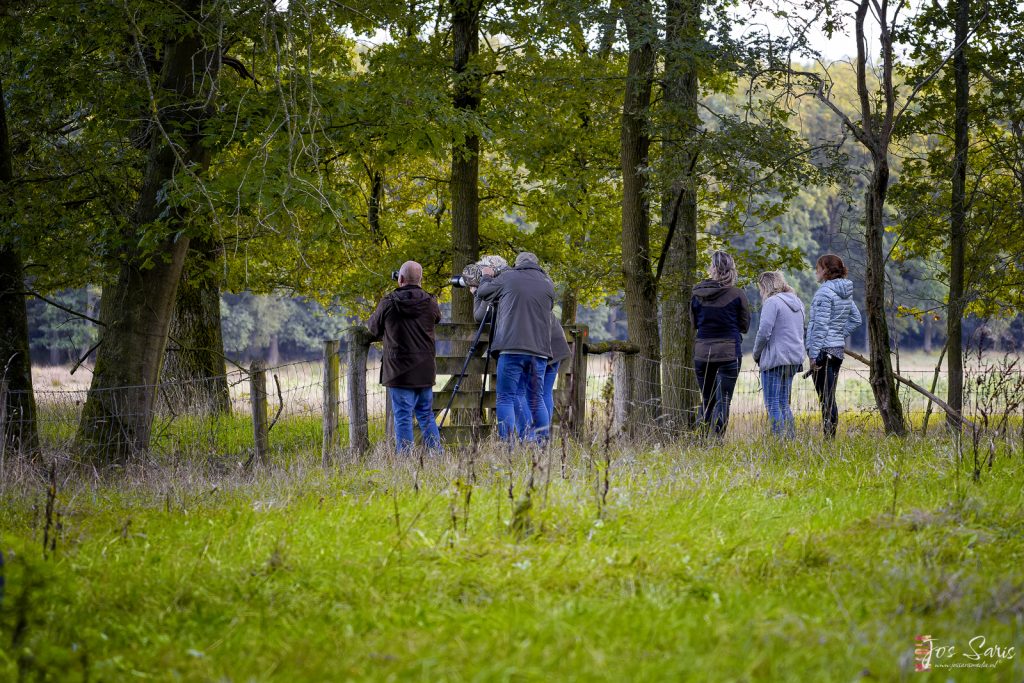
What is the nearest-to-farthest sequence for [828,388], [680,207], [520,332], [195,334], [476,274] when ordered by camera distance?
[520,332]
[828,388]
[476,274]
[680,207]
[195,334]

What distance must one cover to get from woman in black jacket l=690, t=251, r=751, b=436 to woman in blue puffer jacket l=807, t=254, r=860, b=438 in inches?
25.9

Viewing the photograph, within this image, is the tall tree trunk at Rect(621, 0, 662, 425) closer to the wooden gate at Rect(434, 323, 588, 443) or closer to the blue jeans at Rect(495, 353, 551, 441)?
the wooden gate at Rect(434, 323, 588, 443)

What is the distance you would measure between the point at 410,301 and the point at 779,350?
11.6 ft

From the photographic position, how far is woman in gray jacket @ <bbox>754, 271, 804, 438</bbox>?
9195 millimetres

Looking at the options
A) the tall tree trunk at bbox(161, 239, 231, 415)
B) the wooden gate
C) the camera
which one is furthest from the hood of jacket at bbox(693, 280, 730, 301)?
the tall tree trunk at bbox(161, 239, 231, 415)

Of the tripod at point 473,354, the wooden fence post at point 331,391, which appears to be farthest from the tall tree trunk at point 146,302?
the tripod at point 473,354

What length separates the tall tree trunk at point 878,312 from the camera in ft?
28.3

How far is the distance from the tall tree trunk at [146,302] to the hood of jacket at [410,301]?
241 centimetres

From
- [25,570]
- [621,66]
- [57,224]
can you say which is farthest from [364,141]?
[25,570]

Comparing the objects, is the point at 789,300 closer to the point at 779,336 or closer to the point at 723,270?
the point at 779,336

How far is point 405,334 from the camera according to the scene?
9008mm

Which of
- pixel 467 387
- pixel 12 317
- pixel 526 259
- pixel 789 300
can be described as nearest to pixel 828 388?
pixel 789 300

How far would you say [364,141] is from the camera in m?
10.5

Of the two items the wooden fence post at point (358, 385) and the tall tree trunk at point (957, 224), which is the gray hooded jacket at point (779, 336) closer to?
the wooden fence post at point (358, 385)
